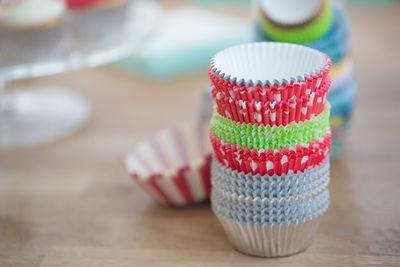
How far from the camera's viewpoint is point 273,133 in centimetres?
47

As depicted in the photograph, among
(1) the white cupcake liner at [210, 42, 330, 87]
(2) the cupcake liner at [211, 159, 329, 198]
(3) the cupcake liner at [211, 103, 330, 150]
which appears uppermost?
(1) the white cupcake liner at [210, 42, 330, 87]

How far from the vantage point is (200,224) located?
609 mm

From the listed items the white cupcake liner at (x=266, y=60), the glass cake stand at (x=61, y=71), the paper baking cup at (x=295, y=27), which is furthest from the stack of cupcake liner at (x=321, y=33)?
the glass cake stand at (x=61, y=71)

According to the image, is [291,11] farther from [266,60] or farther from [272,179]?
[272,179]

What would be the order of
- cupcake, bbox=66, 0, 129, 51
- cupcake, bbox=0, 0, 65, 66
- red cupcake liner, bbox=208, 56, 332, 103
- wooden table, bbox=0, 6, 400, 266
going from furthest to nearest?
cupcake, bbox=66, 0, 129, 51 → cupcake, bbox=0, 0, 65, 66 → wooden table, bbox=0, 6, 400, 266 → red cupcake liner, bbox=208, 56, 332, 103

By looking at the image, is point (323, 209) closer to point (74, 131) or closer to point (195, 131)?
point (195, 131)

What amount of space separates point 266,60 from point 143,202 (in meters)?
0.25

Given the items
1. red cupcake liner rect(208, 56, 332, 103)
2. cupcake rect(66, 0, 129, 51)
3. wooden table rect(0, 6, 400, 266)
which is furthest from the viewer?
cupcake rect(66, 0, 129, 51)

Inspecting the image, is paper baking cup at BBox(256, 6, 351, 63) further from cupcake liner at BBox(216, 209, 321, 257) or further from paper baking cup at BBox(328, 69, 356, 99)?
cupcake liner at BBox(216, 209, 321, 257)

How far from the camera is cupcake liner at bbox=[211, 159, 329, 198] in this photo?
48 centimetres

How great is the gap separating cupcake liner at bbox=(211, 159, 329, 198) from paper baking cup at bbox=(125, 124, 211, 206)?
97mm

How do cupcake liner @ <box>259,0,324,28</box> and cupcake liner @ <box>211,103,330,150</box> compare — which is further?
cupcake liner @ <box>259,0,324,28</box>

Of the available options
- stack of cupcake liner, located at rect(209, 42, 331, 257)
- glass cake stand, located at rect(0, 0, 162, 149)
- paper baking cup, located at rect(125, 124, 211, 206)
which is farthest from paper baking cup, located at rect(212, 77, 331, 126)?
glass cake stand, located at rect(0, 0, 162, 149)

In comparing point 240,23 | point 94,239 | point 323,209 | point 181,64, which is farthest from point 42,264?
point 240,23
